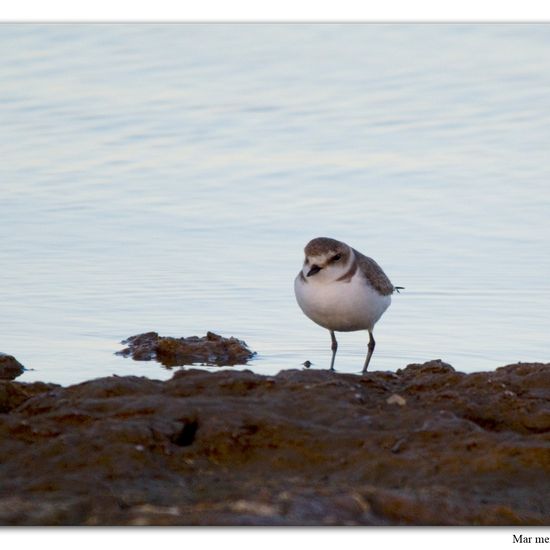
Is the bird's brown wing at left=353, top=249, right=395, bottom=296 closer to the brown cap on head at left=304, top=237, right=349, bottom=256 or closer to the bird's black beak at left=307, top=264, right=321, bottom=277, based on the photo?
the brown cap on head at left=304, top=237, right=349, bottom=256

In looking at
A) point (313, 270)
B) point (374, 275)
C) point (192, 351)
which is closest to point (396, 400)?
point (313, 270)

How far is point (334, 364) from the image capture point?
399 inches

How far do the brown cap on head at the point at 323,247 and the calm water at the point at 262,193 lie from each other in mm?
983

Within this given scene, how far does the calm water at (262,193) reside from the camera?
10.9 m

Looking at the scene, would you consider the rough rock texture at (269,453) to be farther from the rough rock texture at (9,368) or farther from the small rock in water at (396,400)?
the rough rock texture at (9,368)

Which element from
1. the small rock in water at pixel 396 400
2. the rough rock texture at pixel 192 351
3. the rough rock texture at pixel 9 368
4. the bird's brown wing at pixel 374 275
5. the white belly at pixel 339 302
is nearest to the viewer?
the small rock in water at pixel 396 400

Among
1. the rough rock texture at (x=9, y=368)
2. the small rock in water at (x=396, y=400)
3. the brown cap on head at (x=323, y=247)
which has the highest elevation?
the brown cap on head at (x=323, y=247)

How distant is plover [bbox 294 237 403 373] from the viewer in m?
9.40

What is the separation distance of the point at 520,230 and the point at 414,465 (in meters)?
7.32

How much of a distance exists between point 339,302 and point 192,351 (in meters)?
1.32

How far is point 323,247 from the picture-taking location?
31.1ft

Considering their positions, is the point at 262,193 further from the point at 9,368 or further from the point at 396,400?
the point at 396,400

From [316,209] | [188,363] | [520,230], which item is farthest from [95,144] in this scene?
[188,363]

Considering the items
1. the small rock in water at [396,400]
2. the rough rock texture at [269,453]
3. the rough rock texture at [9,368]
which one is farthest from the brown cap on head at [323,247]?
the small rock in water at [396,400]
